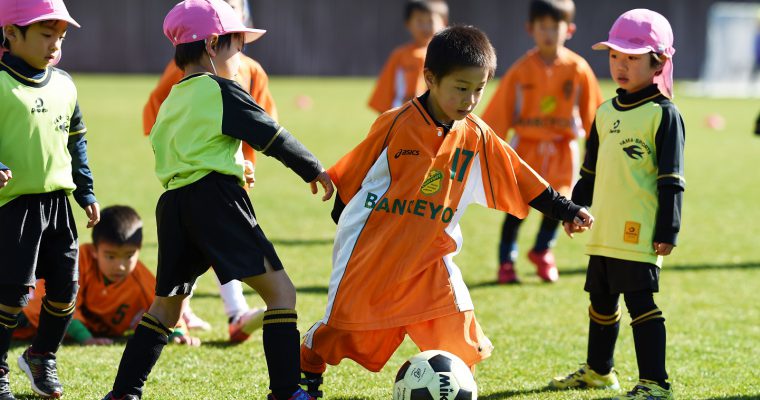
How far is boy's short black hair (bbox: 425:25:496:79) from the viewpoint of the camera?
3857mm

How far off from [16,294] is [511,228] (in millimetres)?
3953

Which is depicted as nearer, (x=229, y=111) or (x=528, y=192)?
(x=229, y=111)

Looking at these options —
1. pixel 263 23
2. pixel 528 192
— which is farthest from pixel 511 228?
pixel 263 23

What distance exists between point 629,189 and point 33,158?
93.4 inches

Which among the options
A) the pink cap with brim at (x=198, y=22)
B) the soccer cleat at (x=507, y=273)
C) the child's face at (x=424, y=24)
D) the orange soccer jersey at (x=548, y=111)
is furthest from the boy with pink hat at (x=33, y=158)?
the child's face at (x=424, y=24)

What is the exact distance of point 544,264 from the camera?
23.4 feet

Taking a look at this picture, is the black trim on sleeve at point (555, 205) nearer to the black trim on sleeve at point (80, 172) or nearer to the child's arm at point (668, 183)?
the child's arm at point (668, 183)

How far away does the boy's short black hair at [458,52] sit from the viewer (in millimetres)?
3857

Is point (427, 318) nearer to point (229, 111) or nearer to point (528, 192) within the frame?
point (528, 192)

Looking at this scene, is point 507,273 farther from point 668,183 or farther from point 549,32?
point 668,183

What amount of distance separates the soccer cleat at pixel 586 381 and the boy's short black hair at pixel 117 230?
7.30ft

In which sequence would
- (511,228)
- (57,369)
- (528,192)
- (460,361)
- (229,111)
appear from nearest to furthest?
(229,111) < (460,361) < (528,192) < (57,369) < (511,228)

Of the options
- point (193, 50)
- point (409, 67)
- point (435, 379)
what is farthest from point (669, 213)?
point (409, 67)

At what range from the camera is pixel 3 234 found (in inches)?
154
